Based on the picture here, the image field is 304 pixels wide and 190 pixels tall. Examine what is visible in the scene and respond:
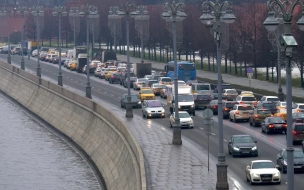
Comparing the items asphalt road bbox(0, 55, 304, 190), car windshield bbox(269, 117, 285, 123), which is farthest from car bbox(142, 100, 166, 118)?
car windshield bbox(269, 117, 285, 123)

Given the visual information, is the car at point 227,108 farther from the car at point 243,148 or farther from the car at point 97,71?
the car at point 97,71

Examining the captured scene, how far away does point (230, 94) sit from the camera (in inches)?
2662

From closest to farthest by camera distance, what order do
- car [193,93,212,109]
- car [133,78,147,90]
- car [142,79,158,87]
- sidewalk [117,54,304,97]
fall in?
car [193,93,212,109]
sidewalk [117,54,304,97]
car [142,79,158,87]
car [133,78,147,90]

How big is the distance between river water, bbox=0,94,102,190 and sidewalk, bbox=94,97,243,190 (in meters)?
3.85

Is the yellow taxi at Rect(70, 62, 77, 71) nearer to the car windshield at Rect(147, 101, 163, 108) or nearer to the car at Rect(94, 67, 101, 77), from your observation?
the car at Rect(94, 67, 101, 77)

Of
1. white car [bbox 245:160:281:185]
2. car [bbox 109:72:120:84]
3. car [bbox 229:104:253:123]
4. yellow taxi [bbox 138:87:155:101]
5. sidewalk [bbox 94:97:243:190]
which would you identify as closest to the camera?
sidewalk [bbox 94:97:243:190]

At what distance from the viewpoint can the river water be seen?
45.1 metres

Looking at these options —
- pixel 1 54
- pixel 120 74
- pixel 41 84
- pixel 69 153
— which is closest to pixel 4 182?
pixel 69 153

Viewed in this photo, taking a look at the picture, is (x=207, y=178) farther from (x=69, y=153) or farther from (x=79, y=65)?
(x=79, y=65)

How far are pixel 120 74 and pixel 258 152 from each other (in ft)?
162

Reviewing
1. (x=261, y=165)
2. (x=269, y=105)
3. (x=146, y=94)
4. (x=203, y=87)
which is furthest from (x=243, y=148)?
(x=203, y=87)

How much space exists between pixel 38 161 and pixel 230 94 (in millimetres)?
20168

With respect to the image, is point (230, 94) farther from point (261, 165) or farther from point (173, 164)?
point (261, 165)

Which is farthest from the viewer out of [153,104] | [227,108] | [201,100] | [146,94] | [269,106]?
[146,94]
